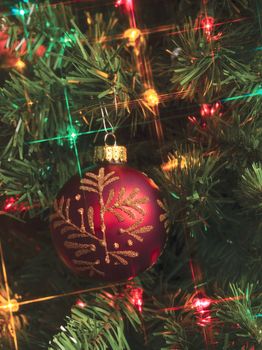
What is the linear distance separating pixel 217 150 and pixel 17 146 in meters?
0.22

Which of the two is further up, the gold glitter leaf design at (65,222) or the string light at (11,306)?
the gold glitter leaf design at (65,222)

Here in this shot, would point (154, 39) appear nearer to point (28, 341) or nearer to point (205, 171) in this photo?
point (205, 171)

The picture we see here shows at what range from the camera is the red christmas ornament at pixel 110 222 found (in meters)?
0.54

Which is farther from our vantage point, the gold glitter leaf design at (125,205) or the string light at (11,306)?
the string light at (11,306)

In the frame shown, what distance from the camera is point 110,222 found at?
21.2 inches

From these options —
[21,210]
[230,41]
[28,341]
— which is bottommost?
[28,341]

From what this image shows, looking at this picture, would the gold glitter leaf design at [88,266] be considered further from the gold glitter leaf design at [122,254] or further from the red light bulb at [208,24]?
the red light bulb at [208,24]

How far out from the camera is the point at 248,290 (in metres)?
0.57

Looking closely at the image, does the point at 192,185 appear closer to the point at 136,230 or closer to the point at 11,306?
the point at 136,230

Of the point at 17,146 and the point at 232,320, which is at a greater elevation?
the point at 17,146

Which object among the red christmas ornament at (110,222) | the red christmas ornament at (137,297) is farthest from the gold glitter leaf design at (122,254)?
the red christmas ornament at (137,297)

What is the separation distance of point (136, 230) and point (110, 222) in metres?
0.03

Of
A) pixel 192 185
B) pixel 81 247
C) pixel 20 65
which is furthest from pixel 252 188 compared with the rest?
pixel 20 65

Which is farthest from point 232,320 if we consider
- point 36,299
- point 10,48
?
point 10,48
